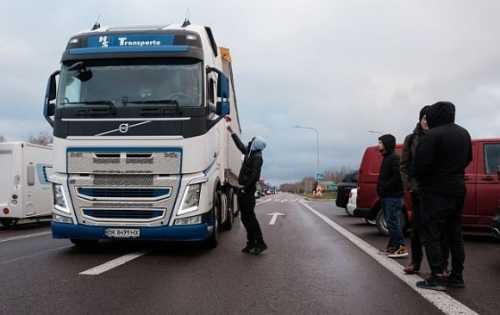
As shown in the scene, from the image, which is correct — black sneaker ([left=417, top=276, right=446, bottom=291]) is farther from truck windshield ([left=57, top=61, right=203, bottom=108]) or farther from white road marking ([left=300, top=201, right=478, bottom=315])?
truck windshield ([left=57, top=61, right=203, bottom=108])

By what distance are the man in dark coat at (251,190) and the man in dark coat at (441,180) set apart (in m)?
3.23

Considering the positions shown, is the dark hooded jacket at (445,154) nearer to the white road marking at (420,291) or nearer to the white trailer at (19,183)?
the white road marking at (420,291)

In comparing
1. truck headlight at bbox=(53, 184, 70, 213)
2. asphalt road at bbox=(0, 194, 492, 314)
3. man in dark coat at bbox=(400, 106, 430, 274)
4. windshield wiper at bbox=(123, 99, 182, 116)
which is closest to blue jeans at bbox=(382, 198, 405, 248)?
asphalt road at bbox=(0, 194, 492, 314)

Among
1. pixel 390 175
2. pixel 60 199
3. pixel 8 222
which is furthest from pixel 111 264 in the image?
pixel 8 222

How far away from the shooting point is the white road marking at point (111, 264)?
6.62 m

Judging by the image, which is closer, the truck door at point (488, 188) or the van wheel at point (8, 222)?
the truck door at point (488, 188)

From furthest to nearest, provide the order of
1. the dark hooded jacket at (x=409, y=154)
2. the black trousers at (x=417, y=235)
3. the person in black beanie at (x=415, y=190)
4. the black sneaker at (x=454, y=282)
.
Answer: the dark hooded jacket at (x=409, y=154)
the person in black beanie at (x=415, y=190)
the black trousers at (x=417, y=235)
the black sneaker at (x=454, y=282)

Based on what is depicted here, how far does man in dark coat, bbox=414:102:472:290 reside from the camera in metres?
5.64

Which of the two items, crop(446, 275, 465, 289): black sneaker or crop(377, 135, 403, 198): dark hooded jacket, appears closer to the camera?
crop(446, 275, 465, 289): black sneaker

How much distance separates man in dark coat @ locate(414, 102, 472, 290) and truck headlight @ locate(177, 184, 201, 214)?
3.34m

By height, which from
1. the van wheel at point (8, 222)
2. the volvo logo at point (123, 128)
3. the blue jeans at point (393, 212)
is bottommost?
the van wheel at point (8, 222)

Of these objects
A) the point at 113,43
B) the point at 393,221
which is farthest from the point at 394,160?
the point at 113,43

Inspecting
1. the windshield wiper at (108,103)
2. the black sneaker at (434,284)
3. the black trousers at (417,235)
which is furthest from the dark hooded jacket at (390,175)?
the windshield wiper at (108,103)

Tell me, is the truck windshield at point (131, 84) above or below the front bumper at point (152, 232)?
above
